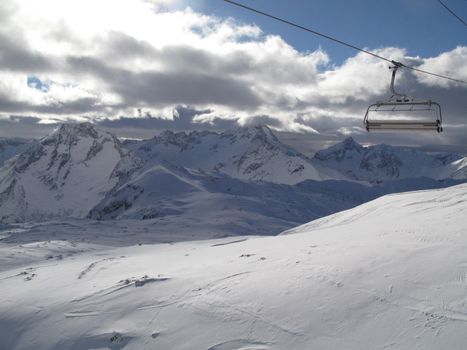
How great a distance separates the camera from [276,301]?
9.55m

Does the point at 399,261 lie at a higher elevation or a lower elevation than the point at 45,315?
higher

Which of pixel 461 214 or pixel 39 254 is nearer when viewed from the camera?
pixel 461 214

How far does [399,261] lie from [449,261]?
1050 mm

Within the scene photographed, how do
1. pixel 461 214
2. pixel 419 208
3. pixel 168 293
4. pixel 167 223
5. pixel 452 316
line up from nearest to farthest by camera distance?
pixel 452 316
pixel 168 293
pixel 461 214
pixel 419 208
pixel 167 223

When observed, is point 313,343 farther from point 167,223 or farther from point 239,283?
point 167,223

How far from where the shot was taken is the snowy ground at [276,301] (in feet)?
26.8

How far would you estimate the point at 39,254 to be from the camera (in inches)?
1019

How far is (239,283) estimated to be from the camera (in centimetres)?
1082

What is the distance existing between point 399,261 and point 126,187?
10357cm

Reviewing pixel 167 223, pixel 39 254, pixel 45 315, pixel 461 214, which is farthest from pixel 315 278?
pixel 167 223

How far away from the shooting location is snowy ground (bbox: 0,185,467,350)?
26.8ft

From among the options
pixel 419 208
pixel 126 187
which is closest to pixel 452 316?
pixel 419 208

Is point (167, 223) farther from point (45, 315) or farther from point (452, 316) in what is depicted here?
point (452, 316)

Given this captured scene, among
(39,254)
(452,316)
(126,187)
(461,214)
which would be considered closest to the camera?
(452,316)
